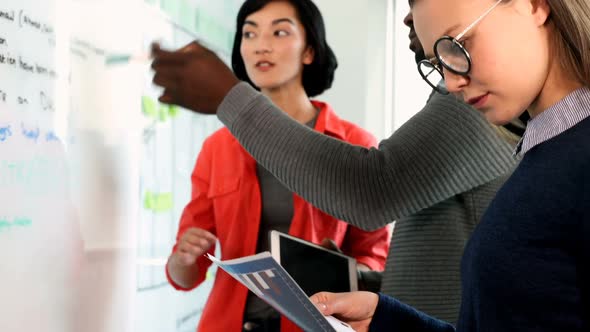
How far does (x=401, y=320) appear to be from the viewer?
0.86 meters

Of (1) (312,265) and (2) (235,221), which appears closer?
(1) (312,265)

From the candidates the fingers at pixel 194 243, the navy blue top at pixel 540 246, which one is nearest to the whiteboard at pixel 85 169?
the fingers at pixel 194 243

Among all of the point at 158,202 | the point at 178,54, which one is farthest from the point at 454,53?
the point at 158,202

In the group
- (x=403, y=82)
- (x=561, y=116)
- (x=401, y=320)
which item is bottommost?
(x=401, y=320)

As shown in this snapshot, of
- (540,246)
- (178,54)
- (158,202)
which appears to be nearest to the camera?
(540,246)

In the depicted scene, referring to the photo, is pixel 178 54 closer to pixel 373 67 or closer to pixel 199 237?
pixel 199 237

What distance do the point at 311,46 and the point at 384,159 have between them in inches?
25.3

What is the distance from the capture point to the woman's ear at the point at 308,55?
150 cm

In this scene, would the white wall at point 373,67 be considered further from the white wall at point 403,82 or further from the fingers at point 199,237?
the fingers at point 199,237

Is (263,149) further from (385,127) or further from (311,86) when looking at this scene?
(385,127)

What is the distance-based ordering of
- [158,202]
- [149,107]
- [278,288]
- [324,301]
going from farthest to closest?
[158,202] → [149,107] → [324,301] → [278,288]

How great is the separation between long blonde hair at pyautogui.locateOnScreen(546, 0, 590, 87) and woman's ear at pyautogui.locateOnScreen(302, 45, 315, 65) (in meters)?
0.91

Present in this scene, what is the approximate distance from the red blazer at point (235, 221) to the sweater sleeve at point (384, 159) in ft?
1.21

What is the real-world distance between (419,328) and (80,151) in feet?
1.95
